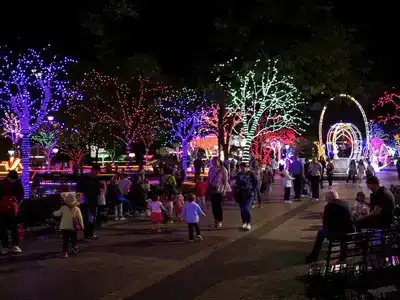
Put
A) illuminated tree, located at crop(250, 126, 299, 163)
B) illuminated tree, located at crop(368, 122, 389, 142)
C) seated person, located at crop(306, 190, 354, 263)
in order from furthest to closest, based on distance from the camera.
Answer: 1. illuminated tree, located at crop(368, 122, 389, 142)
2. illuminated tree, located at crop(250, 126, 299, 163)
3. seated person, located at crop(306, 190, 354, 263)

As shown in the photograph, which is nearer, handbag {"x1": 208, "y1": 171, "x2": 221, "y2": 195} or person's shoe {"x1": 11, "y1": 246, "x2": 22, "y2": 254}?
person's shoe {"x1": 11, "y1": 246, "x2": 22, "y2": 254}

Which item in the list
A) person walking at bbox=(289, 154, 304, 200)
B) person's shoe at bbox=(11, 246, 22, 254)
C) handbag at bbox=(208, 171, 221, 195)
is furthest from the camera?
person walking at bbox=(289, 154, 304, 200)

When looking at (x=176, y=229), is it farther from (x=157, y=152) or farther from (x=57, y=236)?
(x=157, y=152)

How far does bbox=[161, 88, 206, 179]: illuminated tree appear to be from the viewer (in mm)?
34906

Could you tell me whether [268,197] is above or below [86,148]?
below

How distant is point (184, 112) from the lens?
115ft

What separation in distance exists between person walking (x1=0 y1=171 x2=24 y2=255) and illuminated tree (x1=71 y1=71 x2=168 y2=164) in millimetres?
24928

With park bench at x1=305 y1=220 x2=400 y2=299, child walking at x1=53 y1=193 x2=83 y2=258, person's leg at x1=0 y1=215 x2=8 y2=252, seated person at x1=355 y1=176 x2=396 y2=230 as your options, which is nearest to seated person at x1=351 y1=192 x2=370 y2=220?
seated person at x1=355 y1=176 x2=396 y2=230

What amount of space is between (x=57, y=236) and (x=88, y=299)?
6.15m

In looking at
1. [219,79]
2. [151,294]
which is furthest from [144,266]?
[219,79]

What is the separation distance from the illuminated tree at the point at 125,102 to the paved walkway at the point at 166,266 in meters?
22.3

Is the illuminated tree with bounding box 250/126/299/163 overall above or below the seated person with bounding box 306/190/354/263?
above

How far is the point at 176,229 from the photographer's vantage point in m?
15.0

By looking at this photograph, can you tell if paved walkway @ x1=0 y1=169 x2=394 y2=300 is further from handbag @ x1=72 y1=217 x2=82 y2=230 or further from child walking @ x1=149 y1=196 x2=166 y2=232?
handbag @ x1=72 y1=217 x2=82 y2=230
